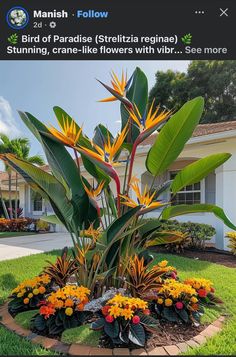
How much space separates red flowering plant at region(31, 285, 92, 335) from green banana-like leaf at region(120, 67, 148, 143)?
225cm

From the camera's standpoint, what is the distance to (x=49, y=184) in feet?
11.2

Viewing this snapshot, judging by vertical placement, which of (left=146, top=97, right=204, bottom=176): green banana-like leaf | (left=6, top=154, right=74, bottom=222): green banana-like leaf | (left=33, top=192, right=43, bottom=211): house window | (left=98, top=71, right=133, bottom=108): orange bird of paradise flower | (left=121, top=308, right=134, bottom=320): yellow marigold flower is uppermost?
(left=98, top=71, right=133, bottom=108): orange bird of paradise flower

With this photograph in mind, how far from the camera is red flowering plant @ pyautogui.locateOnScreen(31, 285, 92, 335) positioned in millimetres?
3098

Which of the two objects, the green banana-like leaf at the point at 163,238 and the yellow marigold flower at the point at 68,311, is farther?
the green banana-like leaf at the point at 163,238

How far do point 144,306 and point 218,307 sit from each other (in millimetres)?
1470

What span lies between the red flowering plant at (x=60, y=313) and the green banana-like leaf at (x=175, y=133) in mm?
1929

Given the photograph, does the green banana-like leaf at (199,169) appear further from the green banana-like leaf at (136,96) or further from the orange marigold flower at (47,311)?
the orange marigold flower at (47,311)

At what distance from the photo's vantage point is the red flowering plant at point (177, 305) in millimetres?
3330

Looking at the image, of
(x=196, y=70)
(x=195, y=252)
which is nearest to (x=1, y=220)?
(x=195, y=252)

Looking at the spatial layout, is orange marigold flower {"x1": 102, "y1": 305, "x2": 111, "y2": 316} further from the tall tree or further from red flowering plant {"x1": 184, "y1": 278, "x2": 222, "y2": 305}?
the tall tree

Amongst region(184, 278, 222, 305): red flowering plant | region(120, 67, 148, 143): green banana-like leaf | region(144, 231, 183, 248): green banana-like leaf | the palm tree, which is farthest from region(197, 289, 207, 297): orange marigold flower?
the palm tree

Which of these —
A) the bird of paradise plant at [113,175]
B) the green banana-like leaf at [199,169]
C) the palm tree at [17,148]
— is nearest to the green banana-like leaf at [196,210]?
the bird of paradise plant at [113,175]

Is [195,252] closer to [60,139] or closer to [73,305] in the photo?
[73,305]

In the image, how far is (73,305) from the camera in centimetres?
324
